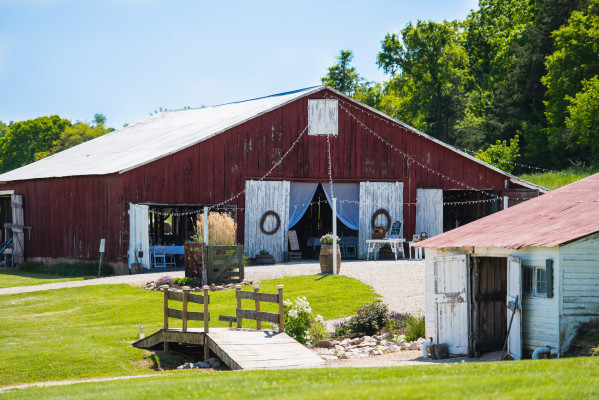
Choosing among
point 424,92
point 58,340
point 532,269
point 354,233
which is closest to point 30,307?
point 58,340

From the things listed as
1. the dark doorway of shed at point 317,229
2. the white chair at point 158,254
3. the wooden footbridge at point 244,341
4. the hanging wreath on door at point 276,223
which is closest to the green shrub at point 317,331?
the wooden footbridge at point 244,341

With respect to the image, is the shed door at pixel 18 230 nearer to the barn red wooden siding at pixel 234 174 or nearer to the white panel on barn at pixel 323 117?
the barn red wooden siding at pixel 234 174

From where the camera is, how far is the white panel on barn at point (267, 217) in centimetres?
3033

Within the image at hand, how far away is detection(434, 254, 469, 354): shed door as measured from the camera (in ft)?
53.0

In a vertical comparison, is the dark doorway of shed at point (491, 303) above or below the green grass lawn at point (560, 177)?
below

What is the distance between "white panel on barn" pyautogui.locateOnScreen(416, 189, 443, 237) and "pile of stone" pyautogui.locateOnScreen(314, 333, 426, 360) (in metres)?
15.2

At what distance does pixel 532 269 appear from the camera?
14.8m

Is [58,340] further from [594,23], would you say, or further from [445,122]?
[445,122]

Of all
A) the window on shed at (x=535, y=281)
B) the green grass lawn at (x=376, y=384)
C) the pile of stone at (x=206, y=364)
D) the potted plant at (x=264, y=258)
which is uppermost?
the window on shed at (x=535, y=281)

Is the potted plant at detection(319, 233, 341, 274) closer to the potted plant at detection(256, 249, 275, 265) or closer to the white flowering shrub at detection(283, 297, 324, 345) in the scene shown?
the potted plant at detection(256, 249, 275, 265)

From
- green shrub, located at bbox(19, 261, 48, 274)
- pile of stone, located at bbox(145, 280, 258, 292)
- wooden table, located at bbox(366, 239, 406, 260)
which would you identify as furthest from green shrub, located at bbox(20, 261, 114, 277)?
wooden table, located at bbox(366, 239, 406, 260)

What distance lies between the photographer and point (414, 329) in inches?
712

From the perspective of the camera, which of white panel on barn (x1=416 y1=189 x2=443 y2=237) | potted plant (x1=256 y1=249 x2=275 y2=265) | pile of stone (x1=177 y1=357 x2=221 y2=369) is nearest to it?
pile of stone (x1=177 y1=357 x2=221 y2=369)

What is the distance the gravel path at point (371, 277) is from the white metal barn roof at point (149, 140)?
161 inches
